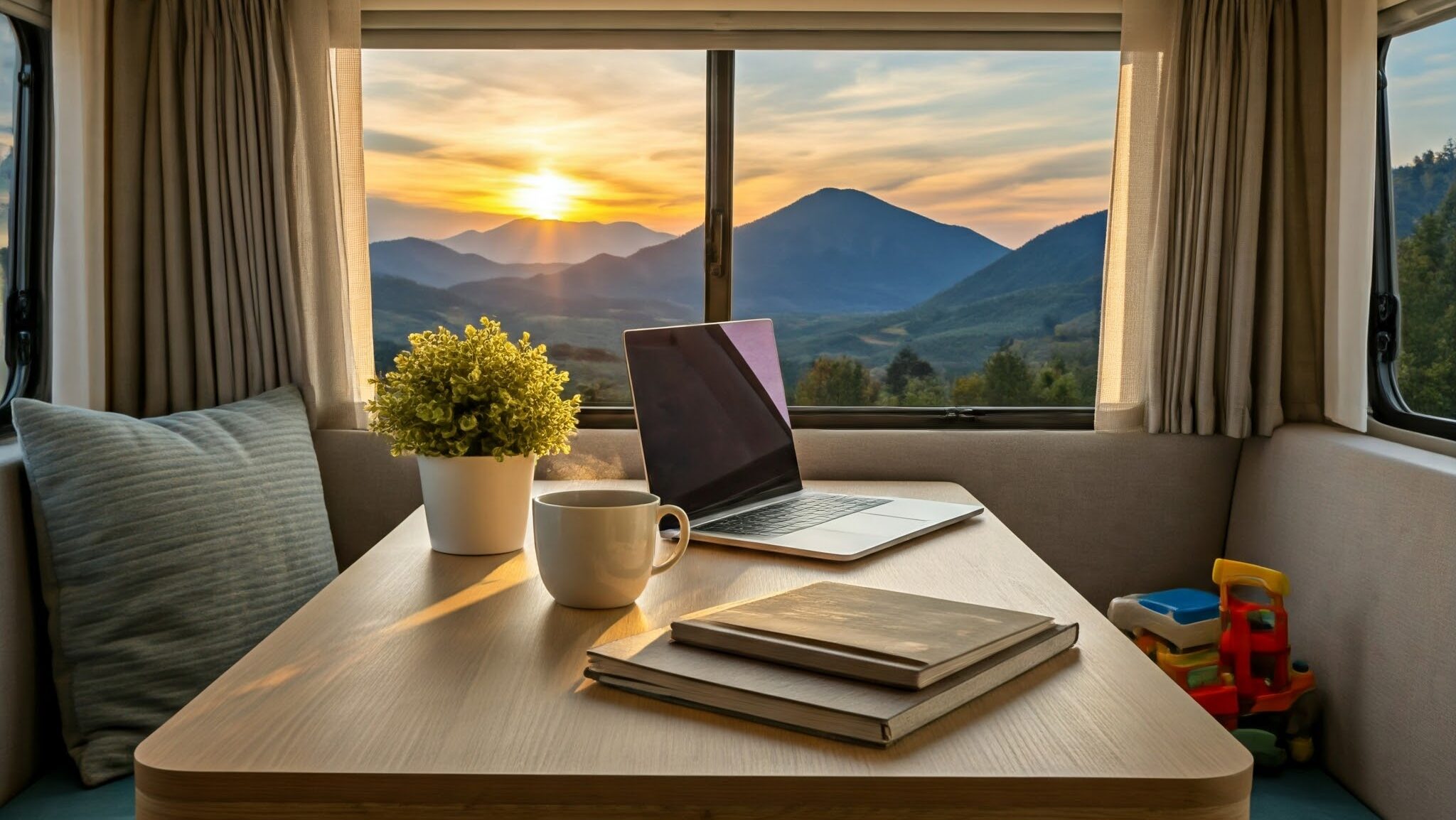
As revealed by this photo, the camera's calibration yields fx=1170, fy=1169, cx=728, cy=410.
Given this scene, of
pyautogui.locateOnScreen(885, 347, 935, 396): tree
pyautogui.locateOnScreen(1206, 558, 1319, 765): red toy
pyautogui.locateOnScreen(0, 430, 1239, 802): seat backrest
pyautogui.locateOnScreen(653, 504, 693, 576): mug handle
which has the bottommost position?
pyautogui.locateOnScreen(1206, 558, 1319, 765): red toy

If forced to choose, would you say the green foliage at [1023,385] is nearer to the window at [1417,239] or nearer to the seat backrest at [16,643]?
the window at [1417,239]

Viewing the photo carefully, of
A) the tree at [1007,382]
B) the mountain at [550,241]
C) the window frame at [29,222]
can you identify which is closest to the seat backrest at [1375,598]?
the tree at [1007,382]

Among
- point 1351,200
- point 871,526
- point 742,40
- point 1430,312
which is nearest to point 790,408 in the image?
point 742,40

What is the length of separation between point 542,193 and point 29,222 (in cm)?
115

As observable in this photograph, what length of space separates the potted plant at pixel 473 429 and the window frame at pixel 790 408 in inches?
41.1

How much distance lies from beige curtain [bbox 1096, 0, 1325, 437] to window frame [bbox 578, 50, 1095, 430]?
0.70ft

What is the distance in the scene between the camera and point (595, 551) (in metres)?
1.14

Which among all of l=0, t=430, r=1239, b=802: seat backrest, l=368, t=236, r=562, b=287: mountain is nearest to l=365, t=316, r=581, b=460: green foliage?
l=0, t=430, r=1239, b=802: seat backrest

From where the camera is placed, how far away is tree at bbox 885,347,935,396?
2.86 metres

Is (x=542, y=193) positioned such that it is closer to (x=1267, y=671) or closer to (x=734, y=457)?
(x=734, y=457)

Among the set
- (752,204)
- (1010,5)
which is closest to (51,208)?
(752,204)

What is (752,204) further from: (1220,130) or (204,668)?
(204,668)

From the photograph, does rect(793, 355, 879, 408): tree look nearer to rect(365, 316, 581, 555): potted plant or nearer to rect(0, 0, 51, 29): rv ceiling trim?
rect(365, 316, 581, 555): potted plant

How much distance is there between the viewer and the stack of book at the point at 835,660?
83 cm
